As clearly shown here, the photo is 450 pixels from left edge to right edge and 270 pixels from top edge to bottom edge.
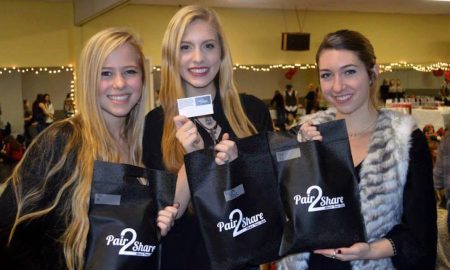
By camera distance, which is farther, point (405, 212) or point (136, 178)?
point (405, 212)

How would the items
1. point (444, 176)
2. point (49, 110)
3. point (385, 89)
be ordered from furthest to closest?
1. point (385, 89)
2. point (49, 110)
3. point (444, 176)

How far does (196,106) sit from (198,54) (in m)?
0.35

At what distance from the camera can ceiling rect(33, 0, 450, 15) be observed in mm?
11312

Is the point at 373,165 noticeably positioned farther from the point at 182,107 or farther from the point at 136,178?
the point at 136,178

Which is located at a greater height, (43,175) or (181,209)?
(43,175)

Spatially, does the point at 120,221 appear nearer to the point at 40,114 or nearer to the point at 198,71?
the point at 198,71

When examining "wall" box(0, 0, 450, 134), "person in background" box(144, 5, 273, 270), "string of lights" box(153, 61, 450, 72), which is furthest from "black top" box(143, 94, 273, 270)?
"string of lights" box(153, 61, 450, 72)

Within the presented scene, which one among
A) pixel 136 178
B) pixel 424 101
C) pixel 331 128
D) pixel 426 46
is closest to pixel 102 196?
pixel 136 178

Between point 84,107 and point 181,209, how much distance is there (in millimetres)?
490

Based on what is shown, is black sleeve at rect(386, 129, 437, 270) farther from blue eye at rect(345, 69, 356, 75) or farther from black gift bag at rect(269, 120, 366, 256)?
blue eye at rect(345, 69, 356, 75)

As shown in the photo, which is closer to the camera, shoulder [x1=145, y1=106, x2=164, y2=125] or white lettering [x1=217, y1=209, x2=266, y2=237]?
white lettering [x1=217, y1=209, x2=266, y2=237]

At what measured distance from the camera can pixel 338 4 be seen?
39.9 feet

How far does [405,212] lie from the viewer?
66.8 inches

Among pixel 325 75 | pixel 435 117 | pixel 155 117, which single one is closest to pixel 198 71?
pixel 155 117
